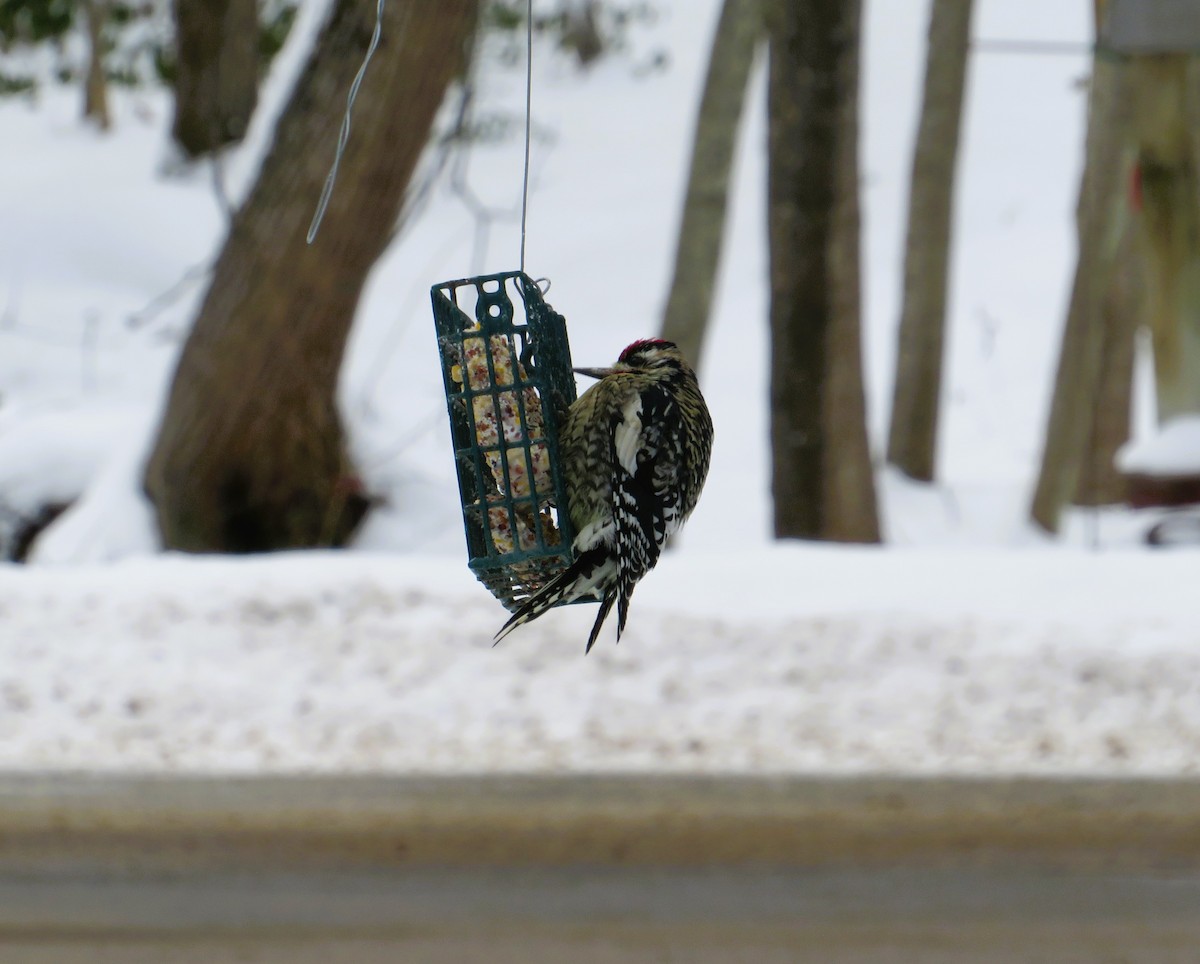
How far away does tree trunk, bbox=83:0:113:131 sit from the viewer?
2164 cm

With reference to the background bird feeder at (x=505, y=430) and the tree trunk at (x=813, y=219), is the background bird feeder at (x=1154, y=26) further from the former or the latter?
the background bird feeder at (x=505, y=430)

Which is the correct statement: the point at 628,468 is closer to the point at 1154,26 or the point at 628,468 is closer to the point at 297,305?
the point at 297,305

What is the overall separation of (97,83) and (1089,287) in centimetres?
1607

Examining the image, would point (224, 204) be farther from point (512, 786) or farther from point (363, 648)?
point (512, 786)

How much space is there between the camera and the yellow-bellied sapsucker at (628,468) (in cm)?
298

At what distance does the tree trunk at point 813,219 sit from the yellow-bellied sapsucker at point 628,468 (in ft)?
15.3

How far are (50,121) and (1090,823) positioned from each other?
68.8 ft

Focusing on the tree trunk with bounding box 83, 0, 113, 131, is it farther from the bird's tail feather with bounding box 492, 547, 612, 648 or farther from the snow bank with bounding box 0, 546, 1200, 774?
the bird's tail feather with bounding box 492, 547, 612, 648

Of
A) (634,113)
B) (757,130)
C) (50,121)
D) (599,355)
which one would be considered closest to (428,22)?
(599,355)

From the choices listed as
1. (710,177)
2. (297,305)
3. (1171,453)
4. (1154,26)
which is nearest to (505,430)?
(297,305)

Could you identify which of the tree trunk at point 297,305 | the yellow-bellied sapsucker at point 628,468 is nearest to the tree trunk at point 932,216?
the tree trunk at point 297,305

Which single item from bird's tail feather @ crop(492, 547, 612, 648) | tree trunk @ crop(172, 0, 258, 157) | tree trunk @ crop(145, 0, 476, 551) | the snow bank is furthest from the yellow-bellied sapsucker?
tree trunk @ crop(172, 0, 258, 157)

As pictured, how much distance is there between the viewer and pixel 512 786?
5934mm

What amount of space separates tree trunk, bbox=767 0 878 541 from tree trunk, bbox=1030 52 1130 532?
2592 millimetres
